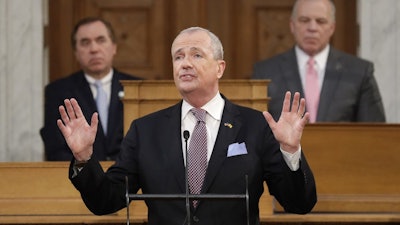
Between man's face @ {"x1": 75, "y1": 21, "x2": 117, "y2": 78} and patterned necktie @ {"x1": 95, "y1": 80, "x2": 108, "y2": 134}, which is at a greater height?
man's face @ {"x1": 75, "y1": 21, "x2": 117, "y2": 78}

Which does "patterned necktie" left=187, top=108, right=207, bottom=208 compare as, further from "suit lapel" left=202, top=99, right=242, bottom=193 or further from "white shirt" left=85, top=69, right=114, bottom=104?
A: "white shirt" left=85, top=69, right=114, bottom=104

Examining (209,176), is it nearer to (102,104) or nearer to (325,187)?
(325,187)

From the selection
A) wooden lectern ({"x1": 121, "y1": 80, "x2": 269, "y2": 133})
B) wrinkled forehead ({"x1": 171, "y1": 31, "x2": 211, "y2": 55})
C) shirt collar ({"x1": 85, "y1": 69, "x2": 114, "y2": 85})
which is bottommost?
shirt collar ({"x1": 85, "y1": 69, "x2": 114, "y2": 85})

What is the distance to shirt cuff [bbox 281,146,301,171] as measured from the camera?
4.52 m

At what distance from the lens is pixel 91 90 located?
23.6 ft

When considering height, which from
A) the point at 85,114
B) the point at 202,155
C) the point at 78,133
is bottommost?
the point at 85,114

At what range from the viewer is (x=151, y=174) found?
15.6 ft

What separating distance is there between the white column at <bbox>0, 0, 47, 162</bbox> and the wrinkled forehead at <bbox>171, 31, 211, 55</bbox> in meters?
3.31

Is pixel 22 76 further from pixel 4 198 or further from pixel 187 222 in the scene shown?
pixel 187 222

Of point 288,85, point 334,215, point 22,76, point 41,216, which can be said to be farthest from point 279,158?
point 22,76

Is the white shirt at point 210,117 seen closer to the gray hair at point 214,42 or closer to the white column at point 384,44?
the gray hair at point 214,42

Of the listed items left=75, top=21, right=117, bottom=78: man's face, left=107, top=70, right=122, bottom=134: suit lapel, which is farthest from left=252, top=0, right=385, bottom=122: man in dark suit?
left=75, top=21, right=117, bottom=78: man's face

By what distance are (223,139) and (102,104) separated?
2.45 metres

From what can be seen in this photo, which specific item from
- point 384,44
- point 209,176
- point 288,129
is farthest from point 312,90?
point 288,129
